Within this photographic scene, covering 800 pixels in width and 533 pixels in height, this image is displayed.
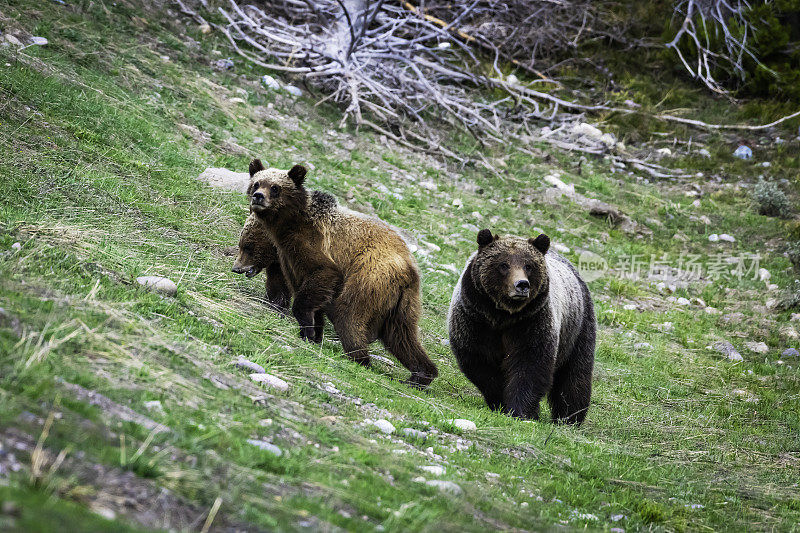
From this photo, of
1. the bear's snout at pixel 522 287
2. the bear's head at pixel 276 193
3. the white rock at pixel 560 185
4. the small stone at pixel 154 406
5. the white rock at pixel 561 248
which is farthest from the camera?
the white rock at pixel 560 185

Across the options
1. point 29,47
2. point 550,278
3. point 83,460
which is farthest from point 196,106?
point 83,460

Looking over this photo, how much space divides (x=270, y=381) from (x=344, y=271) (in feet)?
6.86

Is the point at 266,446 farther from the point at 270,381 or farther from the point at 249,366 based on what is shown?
the point at 249,366

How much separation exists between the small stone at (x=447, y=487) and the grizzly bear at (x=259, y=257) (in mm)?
3419

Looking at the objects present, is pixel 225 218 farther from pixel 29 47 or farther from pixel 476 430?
pixel 476 430

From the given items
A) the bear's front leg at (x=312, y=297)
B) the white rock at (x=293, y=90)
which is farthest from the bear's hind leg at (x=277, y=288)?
the white rock at (x=293, y=90)

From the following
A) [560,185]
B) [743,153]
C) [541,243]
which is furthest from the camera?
[743,153]

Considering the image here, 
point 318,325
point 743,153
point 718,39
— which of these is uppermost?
point 718,39

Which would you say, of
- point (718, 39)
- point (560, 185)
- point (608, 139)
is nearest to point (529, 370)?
point (560, 185)

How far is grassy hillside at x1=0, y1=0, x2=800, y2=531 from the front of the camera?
109 inches

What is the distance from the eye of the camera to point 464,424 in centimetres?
490

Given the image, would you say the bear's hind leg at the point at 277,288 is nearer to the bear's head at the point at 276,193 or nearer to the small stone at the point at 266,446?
the bear's head at the point at 276,193

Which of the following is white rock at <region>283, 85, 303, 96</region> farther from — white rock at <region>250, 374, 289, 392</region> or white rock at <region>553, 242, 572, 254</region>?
white rock at <region>250, 374, 289, 392</region>

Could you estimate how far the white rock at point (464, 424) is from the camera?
4.85 meters
